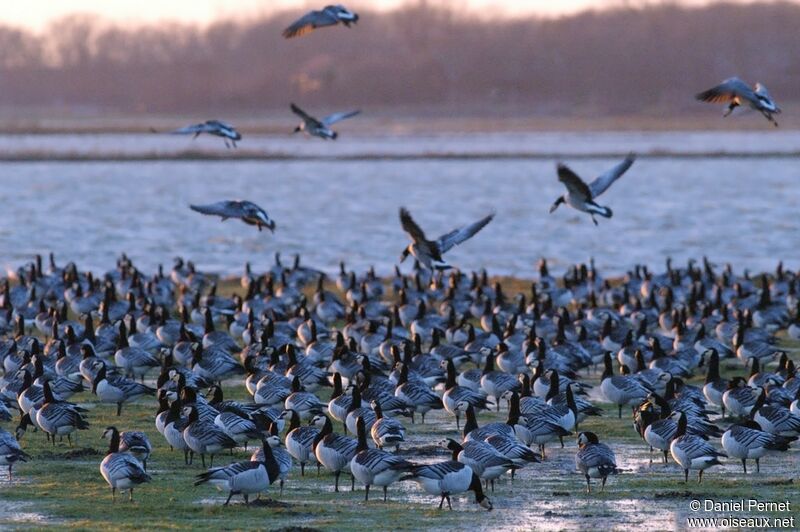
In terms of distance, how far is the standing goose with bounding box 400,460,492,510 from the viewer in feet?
48.9

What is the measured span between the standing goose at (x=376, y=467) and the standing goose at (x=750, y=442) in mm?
3901

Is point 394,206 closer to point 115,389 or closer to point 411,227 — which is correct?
point 115,389

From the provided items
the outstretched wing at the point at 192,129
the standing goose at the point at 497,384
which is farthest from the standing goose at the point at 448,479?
the outstretched wing at the point at 192,129

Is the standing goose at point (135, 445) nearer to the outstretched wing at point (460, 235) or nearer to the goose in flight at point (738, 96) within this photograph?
the outstretched wing at point (460, 235)

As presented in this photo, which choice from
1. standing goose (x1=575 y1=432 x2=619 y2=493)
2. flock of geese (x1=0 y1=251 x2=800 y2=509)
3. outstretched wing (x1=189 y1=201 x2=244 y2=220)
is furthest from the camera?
outstretched wing (x1=189 y1=201 x2=244 y2=220)

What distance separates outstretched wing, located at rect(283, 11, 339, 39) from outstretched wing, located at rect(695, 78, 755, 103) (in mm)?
5341

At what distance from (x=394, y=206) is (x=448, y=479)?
2197 inches

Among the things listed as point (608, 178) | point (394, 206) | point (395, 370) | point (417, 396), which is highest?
point (394, 206)

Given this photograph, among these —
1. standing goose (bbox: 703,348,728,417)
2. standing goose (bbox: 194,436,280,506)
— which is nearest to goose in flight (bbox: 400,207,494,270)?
standing goose (bbox: 703,348,728,417)

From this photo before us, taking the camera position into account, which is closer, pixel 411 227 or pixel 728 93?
pixel 411 227

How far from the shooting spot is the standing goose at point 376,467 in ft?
50.3

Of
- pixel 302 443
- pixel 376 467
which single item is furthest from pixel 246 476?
pixel 302 443

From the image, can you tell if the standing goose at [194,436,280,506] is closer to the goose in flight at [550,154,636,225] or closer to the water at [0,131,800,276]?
the goose in flight at [550,154,636,225]

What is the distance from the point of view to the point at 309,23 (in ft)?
69.9
